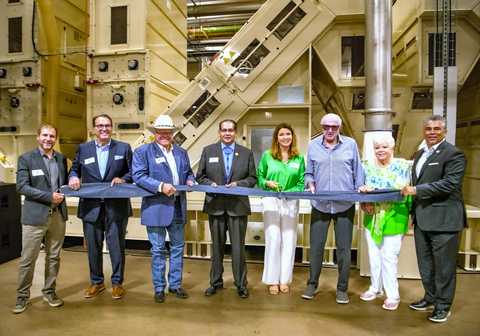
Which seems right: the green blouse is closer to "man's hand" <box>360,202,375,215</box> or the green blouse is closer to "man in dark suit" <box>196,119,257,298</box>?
"man in dark suit" <box>196,119,257,298</box>

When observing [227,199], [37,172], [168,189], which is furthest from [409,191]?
[37,172]

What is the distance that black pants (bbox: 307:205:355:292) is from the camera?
284 centimetres

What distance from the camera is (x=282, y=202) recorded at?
3006 millimetres

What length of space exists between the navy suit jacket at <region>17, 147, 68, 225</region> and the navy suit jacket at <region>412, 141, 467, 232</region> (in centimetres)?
336

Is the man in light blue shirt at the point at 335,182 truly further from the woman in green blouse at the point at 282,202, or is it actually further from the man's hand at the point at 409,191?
the man's hand at the point at 409,191

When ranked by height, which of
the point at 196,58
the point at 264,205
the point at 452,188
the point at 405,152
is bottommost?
the point at 264,205

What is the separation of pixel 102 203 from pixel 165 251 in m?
0.81

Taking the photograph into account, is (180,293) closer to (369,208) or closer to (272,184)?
(272,184)

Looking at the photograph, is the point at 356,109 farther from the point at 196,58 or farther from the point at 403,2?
the point at 196,58

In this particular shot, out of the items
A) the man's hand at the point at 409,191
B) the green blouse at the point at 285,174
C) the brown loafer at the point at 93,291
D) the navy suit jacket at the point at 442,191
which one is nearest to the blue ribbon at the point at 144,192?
the green blouse at the point at 285,174

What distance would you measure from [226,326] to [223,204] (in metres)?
1.10

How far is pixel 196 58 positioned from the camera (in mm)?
9648

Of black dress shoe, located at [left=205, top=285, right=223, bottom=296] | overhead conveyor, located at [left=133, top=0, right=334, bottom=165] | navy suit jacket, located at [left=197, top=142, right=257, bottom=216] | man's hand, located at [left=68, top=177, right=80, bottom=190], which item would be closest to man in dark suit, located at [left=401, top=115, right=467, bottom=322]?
navy suit jacket, located at [left=197, top=142, right=257, bottom=216]

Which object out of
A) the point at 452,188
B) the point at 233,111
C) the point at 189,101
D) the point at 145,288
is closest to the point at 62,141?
the point at 189,101
